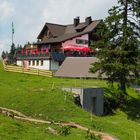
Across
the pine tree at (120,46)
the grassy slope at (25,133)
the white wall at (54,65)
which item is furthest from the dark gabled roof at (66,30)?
the grassy slope at (25,133)

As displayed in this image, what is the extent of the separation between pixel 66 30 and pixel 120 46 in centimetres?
5140

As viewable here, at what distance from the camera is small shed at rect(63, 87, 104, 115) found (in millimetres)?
43431

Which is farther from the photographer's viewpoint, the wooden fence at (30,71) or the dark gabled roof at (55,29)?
the dark gabled roof at (55,29)

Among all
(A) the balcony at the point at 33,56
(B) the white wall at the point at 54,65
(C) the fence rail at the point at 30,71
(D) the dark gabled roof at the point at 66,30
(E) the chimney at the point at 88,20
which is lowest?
(C) the fence rail at the point at 30,71

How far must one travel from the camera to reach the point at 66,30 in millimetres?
99188

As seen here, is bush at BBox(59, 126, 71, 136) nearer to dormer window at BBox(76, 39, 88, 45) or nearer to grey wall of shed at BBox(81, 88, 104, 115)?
grey wall of shed at BBox(81, 88, 104, 115)

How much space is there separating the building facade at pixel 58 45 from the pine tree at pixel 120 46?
1768cm

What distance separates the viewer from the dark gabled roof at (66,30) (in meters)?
90.0

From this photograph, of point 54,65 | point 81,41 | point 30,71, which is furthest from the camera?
point 81,41

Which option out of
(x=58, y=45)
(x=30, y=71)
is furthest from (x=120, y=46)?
(x=58, y=45)

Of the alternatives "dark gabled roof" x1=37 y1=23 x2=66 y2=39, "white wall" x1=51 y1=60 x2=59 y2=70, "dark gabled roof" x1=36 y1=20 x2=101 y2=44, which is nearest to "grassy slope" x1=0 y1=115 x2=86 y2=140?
"white wall" x1=51 y1=60 x2=59 y2=70

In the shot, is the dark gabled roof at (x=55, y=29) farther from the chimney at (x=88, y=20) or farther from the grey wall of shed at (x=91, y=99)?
the grey wall of shed at (x=91, y=99)

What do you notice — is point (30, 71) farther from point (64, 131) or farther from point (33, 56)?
point (64, 131)

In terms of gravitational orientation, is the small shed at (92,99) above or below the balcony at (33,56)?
below
